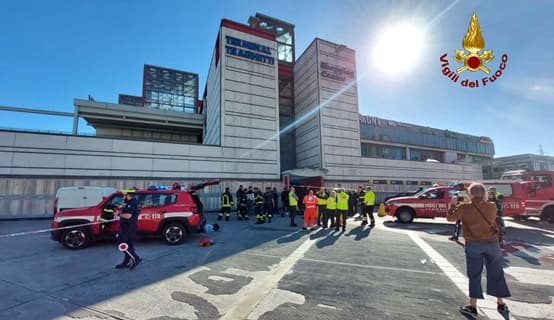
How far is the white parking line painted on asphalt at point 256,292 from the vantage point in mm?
3393

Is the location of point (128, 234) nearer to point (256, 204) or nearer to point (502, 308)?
point (502, 308)

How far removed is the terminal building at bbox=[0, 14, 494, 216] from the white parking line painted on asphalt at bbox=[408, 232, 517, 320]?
12824mm

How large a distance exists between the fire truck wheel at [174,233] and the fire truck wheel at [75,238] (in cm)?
210

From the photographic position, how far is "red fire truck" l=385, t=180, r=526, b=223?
11.5m

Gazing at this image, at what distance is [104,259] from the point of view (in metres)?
6.08

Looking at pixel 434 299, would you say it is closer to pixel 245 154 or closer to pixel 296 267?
pixel 296 267

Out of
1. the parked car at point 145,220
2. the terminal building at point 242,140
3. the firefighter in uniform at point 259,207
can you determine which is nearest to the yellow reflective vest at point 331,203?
the firefighter in uniform at point 259,207

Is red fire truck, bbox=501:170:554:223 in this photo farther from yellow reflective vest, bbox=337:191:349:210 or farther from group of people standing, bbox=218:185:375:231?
yellow reflective vest, bbox=337:191:349:210

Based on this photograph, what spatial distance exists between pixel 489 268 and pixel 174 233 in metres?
7.44

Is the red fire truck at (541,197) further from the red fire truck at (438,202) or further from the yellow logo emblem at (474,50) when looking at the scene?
the yellow logo emblem at (474,50)

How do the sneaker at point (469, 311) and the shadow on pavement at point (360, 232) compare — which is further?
the shadow on pavement at point (360, 232)

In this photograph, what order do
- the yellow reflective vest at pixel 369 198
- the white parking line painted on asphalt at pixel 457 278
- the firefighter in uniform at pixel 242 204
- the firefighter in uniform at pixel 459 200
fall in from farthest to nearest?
the firefighter in uniform at pixel 242 204
the yellow reflective vest at pixel 369 198
the firefighter in uniform at pixel 459 200
the white parking line painted on asphalt at pixel 457 278

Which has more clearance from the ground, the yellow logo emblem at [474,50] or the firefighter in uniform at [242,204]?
the yellow logo emblem at [474,50]

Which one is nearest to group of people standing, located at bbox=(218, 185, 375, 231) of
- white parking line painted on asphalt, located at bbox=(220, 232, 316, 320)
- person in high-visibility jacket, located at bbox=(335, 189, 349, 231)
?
person in high-visibility jacket, located at bbox=(335, 189, 349, 231)
